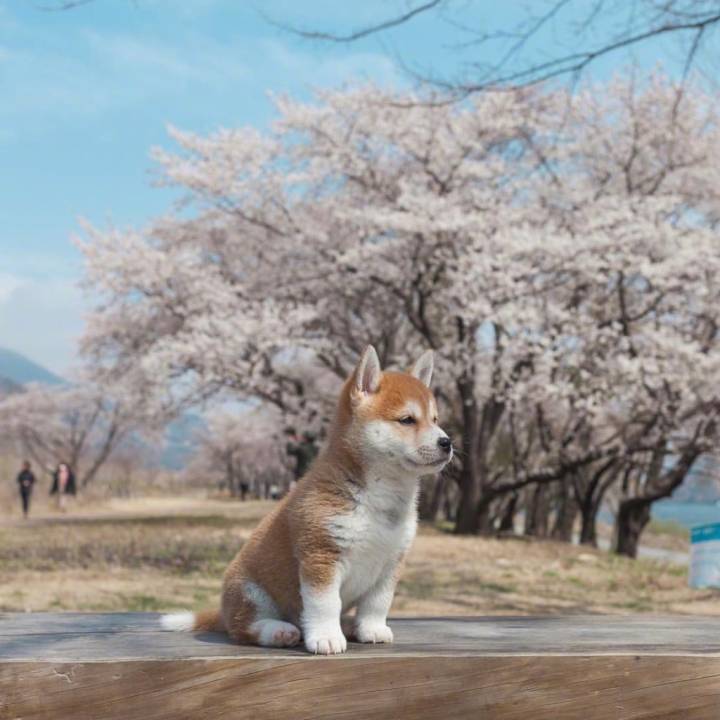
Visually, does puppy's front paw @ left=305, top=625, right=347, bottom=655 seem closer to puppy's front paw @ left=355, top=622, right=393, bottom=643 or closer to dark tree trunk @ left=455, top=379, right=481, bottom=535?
puppy's front paw @ left=355, top=622, right=393, bottom=643

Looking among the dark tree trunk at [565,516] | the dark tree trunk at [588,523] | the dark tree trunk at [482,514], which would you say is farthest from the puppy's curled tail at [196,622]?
the dark tree trunk at [565,516]

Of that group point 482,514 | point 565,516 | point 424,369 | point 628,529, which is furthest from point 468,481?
point 424,369

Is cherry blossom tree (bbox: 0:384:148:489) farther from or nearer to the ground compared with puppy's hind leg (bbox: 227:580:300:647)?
farther from the ground

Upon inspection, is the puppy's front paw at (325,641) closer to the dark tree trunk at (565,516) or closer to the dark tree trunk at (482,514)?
the dark tree trunk at (482,514)

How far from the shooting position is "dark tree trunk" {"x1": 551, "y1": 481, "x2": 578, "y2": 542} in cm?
2226

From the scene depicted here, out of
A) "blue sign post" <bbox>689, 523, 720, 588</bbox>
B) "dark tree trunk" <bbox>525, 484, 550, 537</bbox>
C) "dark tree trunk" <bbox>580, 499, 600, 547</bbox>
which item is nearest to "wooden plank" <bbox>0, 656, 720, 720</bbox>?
"blue sign post" <bbox>689, 523, 720, 588</bbox>

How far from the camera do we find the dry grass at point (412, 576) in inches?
382

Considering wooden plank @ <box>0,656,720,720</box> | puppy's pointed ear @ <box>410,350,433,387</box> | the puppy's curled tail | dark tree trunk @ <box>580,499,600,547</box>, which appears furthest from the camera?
dark tree trunk @ <box>580,499,600,547</box>

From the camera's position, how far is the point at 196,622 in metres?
3.55

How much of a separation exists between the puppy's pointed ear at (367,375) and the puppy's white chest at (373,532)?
1.02 ft

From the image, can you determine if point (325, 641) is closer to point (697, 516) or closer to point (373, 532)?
point (373, 532)

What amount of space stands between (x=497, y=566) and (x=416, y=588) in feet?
10.2

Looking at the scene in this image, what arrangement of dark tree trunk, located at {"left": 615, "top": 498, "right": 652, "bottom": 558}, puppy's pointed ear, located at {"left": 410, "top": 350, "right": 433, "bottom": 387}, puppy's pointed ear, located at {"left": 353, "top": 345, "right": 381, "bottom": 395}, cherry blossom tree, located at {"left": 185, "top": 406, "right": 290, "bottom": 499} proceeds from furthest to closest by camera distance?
cherry blossom tree, located at {"left": 185, "top": 406, "right": 290, "bottom": 499}
dark tree trunk, located at {"left": 615, "top": 498, "right": 652, "bottom": 558}
puppy's pointed ear, located at {"left": 410, "top": 350, "right": 433, "bottom": 387}
puppy's pointed ear, located at {"left": 353, "top": 345, "right": 381, "bottom": 395}

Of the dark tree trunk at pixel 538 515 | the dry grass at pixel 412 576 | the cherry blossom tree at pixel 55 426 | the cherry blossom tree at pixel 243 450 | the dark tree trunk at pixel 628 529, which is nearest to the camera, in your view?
the dry grass at pixel 412 576
